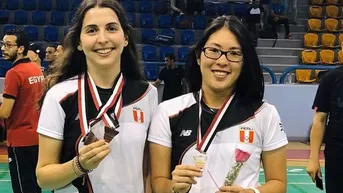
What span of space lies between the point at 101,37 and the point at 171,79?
323 inches

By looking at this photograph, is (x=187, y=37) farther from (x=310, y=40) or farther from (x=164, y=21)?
(x=310, y=40)

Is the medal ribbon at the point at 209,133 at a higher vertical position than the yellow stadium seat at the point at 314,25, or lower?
lower

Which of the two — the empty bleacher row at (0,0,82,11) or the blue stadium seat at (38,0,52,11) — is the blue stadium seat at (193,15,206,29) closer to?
the empty bleacher row at (0,0,82,11)

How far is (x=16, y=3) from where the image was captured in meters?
15.0

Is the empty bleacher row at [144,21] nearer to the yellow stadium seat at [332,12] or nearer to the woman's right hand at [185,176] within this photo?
the yellow stadium seat at [332,12]

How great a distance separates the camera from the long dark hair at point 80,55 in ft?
6.79

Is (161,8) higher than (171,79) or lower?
higher

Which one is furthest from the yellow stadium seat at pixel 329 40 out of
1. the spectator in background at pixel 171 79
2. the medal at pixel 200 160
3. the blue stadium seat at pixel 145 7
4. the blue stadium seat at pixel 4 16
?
the medal at pixel 200 160

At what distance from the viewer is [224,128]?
1.99m

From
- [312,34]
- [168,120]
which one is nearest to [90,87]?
[168,120]

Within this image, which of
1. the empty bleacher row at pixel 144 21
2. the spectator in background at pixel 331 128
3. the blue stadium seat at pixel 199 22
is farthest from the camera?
the blue stadium seat at pixel 199 22

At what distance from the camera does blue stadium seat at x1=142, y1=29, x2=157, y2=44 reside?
45.2 ft

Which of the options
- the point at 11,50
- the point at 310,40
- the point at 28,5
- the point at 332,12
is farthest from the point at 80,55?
the point at 332,12

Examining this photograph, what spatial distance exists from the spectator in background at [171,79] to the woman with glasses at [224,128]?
7.95 metres
